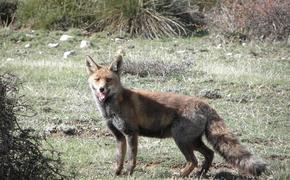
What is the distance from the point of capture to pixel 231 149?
770 centimetres

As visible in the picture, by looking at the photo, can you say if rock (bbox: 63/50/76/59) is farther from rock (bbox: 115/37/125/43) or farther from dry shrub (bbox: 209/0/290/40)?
dry shrub (bbox: 209/0/290/40)

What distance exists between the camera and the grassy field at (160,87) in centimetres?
840

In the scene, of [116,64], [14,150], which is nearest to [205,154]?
[116,64]

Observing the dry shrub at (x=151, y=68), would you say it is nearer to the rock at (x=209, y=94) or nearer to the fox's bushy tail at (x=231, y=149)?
the rock at (x=209, y=94)

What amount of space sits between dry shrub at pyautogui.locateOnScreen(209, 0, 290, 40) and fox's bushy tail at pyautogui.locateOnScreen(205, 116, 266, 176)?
11311 mm

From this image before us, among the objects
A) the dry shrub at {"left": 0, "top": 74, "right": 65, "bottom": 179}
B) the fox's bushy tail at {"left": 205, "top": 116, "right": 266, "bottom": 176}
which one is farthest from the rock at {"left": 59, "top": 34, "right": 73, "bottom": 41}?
the dry shrub at {"left": 0, "top": 74, "right": 65, "bottom": 179}

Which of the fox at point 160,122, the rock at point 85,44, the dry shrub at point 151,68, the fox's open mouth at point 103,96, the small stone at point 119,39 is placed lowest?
the small stone at point 119,39

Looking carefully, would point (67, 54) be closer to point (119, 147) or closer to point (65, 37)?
point (65, 37)

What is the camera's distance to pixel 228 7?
20.1m

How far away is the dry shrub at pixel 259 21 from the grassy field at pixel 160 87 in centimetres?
84

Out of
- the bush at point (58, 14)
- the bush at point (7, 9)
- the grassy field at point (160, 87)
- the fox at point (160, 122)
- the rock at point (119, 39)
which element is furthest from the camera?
the bush at point (7, 9)

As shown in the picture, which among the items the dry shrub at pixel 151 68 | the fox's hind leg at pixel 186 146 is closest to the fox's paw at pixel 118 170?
the fox's hind leg at pixel 186 146

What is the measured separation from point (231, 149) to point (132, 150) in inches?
44.7

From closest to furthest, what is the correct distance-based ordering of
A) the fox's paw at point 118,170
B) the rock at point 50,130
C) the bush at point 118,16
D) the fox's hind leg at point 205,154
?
the fox's paw at point 118,170 < the fox's hind leg at point 205,154 < the rock at point 50,130 < the bush at point 118,16
